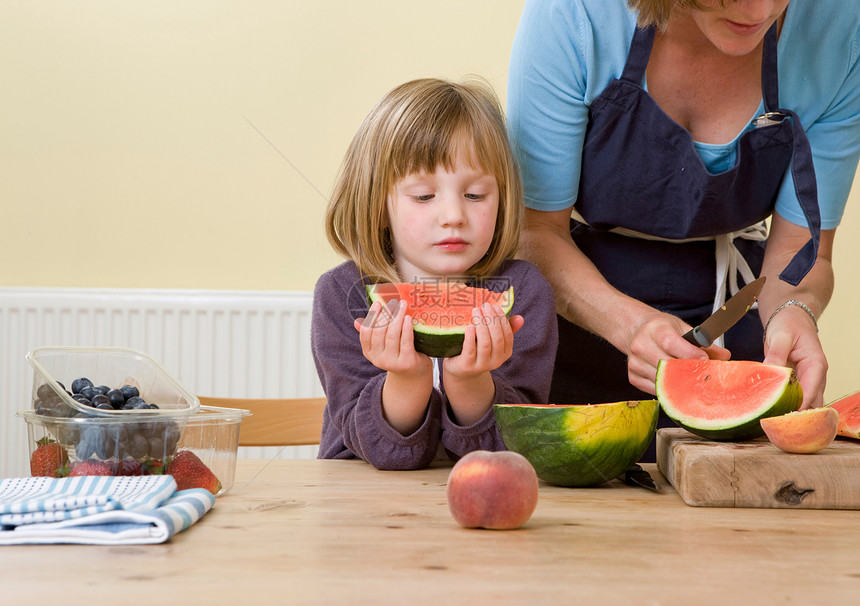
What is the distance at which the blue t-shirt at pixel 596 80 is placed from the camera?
1.58 metres

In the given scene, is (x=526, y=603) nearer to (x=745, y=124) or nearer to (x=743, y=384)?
(x=743, y=384)

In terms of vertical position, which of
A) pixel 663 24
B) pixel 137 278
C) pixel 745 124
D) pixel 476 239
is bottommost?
pixel 137 278

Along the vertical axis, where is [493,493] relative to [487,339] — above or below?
below

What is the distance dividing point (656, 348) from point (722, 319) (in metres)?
0.12

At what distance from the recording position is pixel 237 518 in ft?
3.15

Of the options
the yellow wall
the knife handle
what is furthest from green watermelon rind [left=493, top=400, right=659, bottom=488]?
the yellow wall

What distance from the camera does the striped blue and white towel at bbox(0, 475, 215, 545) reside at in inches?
33.0

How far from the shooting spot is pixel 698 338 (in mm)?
1370

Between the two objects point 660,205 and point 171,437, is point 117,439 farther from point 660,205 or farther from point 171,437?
point 660,205

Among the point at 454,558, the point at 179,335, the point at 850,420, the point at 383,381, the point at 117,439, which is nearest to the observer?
the point at 454,558

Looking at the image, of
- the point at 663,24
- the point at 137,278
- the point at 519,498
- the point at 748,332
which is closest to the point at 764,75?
the point at 663,24

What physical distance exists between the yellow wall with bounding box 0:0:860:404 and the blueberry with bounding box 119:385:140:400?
2.19 metres

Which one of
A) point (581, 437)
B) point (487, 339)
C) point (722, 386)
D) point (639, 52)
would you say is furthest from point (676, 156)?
point (581, 437)

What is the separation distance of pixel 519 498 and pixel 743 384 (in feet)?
1.67
